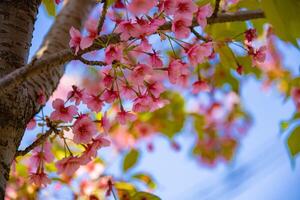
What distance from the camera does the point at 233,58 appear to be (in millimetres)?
1247

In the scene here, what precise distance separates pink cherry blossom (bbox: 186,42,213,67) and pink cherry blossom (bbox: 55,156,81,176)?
0.33m

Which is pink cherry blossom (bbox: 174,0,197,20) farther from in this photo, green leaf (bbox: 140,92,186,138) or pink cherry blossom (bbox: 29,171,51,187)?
green leaf (bbox: 140,92,186,138)

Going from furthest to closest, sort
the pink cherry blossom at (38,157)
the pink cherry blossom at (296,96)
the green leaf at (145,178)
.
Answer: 1. the pink cherry blossom at (296,96)
2. the green leaf at (145,178)
3. the pink cherry blossom at (38,157)

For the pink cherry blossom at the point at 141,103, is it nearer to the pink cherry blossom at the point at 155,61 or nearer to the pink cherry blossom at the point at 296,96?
the pink cherry blossom at the point at 155,61

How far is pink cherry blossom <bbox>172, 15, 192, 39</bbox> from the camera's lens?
947 mm

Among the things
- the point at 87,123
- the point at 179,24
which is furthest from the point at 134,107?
the point at 179,24

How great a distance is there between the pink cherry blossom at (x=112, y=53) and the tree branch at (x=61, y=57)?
2 centimetres

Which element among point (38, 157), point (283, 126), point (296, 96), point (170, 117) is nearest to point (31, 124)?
→ point (38, 157)

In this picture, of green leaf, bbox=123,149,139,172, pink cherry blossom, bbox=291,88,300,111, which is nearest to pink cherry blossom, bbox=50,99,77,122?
green leaf, bbox=123,149,139,172

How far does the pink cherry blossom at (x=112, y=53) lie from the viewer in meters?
0.90

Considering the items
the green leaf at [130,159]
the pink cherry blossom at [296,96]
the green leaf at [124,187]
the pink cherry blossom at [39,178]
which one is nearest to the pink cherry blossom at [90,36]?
the pink cherry blossom at [39,178]

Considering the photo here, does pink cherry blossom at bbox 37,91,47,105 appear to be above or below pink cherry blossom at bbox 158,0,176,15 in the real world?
below

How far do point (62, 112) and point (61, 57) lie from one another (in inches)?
7.8

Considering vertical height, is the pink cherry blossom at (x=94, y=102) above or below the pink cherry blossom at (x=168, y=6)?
below
